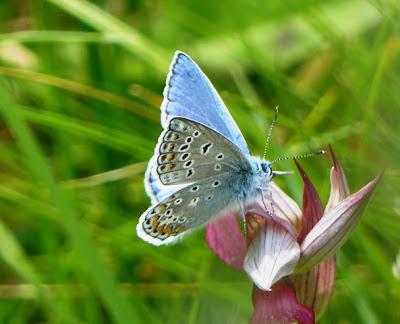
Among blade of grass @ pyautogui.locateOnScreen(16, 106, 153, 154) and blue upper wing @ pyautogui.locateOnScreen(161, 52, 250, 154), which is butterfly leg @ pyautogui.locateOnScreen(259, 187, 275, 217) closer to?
blue upper wing @ pyautogui.locateOnScreen(161, 52, 250, 154)

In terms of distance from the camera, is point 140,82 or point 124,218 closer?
point 124,218

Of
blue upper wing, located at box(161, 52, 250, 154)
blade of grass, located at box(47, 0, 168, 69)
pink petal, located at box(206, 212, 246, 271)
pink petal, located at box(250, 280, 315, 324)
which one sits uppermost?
blade of grass, located at box(47, 0, 168, 69)

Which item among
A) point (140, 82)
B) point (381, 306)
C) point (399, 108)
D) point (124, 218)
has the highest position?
point (140, 82)

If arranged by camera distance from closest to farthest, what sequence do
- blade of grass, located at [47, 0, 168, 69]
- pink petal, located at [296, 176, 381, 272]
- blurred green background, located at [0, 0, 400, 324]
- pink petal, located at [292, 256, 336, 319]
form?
pink petal, located at [296, 176, 381, 272] → pink petal, located at [292, 256, 336, 319] → blurred green background, located at [0, 0, 400, 324] → blade of grass, located at [47, 0, 168, 69]

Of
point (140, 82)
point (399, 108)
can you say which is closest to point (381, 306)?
point (399, 108)

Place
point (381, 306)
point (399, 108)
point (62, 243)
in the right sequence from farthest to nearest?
point (62, 243) < point (399, 108) < point (381, 306)

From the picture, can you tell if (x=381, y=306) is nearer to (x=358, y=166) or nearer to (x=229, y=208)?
(x=358, y=166)

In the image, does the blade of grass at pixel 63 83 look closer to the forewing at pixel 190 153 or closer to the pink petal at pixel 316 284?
the forewing at pixel 190 153

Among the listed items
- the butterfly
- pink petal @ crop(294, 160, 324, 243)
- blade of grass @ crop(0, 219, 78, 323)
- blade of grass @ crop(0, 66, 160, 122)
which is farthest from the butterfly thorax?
blade of grass @ crop(0, 66, 160, 122)

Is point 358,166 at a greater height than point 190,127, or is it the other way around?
point 358,166
